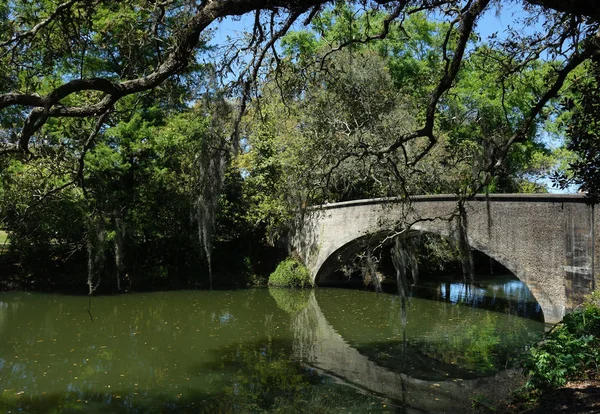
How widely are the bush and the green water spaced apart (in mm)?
3385

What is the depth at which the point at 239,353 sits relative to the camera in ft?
30.9

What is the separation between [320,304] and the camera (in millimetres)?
15906

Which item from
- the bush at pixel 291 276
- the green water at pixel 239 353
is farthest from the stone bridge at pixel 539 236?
the bush at pixel 291 276

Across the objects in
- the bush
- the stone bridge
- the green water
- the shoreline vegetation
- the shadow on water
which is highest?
the stone bridge

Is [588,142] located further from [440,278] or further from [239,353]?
[440,278]

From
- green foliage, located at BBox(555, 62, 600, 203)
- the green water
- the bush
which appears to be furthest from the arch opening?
green foliage, located at BBox(555, 62, 600, 203)

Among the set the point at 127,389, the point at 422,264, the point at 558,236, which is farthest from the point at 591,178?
the point at 422,264

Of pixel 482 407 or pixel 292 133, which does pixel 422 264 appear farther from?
pixel 482 407

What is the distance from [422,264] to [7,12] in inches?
654

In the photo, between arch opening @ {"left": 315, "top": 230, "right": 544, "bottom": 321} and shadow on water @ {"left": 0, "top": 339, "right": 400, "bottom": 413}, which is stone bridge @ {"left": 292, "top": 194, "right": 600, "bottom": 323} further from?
shadow on water @ {"left": 0, "top": 339, "right": 400, "bottom": 413}

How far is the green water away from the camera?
6953mm

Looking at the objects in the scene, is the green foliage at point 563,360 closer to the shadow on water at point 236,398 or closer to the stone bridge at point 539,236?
the shadow on water at point 236,398

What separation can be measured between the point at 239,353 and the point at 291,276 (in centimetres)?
976

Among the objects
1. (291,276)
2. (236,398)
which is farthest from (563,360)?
(291,276)
